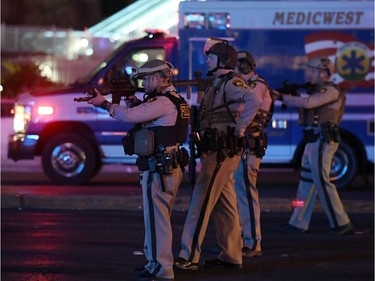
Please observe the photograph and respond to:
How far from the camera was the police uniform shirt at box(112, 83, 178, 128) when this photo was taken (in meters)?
7.35

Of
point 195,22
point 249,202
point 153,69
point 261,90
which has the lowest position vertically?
point 249,202

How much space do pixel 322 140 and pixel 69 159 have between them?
18.2 ft

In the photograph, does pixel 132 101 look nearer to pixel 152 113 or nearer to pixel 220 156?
pixel 152 113

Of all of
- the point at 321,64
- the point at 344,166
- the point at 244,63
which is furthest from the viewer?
the point at 344,166

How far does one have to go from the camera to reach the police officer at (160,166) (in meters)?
7.49

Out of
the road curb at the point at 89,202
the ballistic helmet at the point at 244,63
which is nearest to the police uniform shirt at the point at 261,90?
the ballistic helmet at the point at 244,63

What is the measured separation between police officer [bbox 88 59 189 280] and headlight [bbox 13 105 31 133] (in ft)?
24.1

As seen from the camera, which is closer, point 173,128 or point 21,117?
point 173,128

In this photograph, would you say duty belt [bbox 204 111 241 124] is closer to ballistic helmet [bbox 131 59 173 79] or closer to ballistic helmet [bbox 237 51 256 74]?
ballistic helmet [bbox 131 59 173 79]

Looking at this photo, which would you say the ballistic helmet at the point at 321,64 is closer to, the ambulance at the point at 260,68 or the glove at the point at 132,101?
the glove at the point at 132,101

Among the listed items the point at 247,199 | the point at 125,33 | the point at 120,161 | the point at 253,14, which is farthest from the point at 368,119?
the point at 125,33

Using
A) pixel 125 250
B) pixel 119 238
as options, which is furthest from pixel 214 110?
pixel 119 238

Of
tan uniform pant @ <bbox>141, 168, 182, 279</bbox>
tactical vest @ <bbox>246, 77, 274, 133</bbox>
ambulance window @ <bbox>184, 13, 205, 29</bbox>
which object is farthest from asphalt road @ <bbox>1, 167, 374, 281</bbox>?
ambulance window @ <bbox>184, 13, 205, 29</bbox>

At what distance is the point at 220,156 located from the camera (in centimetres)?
798
